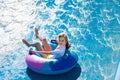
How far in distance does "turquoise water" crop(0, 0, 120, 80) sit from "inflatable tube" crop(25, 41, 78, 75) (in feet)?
0.64

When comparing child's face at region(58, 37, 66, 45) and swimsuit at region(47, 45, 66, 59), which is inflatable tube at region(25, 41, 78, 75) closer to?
swimsuit at region(47, 45, 66, 59)

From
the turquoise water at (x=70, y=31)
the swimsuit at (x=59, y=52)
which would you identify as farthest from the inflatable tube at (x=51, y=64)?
the turquoise water at (x=70, y=31)

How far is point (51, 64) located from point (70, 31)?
208 centimetres

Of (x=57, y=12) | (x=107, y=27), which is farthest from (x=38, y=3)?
(x=107, y=27)

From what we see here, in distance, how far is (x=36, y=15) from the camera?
816cm

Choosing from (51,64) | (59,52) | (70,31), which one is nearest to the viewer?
(51,64)

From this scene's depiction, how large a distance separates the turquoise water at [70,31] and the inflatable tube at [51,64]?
0.19m

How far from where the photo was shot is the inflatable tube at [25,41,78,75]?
5.42 m

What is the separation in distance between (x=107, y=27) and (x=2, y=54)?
290 cm

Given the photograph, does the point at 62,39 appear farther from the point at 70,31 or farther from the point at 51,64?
the point at 70,31

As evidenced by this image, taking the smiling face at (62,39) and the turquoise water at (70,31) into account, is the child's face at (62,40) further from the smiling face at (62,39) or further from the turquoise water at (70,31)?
the turquoise water at (70,31)

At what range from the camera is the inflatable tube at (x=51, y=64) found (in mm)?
5418

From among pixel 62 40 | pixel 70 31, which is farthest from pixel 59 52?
pixel 70 31

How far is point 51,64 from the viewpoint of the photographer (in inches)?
213
